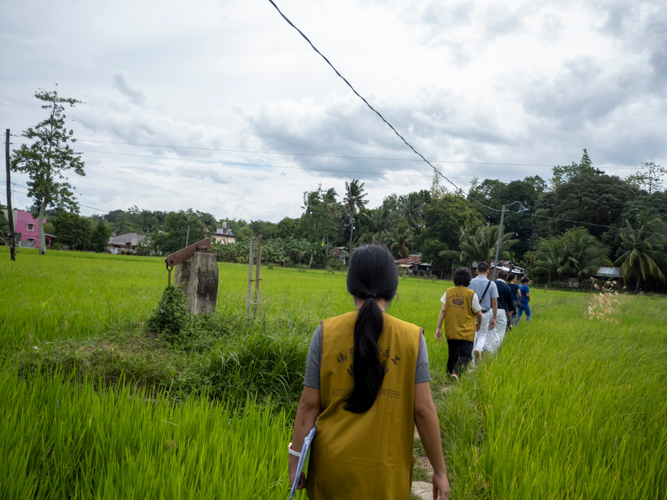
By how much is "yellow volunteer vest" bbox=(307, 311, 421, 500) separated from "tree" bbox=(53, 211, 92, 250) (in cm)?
6004

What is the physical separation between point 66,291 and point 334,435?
884cm

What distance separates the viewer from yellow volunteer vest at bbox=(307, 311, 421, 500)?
147 cm

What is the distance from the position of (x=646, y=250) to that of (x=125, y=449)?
43.7m

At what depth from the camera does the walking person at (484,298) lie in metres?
5.88

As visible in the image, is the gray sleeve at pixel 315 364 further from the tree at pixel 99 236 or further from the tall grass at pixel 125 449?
the tree at pixel 99 236

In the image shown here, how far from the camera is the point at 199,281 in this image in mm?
6000

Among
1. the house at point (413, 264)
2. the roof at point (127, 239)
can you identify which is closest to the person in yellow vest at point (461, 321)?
the house at point (413, 264)

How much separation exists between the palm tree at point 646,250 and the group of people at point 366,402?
136 ft

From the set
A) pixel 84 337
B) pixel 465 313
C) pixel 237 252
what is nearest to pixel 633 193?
pixel 237 252

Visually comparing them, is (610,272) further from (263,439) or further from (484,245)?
(263,439)

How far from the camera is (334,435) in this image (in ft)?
4.93

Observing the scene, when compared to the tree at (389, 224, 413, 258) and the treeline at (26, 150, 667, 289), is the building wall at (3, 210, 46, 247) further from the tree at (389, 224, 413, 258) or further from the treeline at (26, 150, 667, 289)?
the tree at (389, 224, 413, 258)

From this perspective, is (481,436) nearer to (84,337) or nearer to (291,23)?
(84,337)

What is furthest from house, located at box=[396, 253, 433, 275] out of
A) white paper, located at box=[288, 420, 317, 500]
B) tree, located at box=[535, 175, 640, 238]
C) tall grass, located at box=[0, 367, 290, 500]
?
white paper, located at box=[288, 420, 317, 500]
